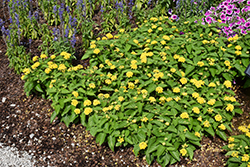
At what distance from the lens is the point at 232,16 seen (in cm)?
411

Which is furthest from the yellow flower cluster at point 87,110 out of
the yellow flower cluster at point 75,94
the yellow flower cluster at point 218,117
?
the yellow flower cluster at point 218,117

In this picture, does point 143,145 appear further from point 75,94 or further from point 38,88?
point 38,88

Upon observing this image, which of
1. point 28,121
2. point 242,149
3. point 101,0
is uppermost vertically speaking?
point 101,0

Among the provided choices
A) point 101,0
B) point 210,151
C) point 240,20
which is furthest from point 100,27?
point 210,151

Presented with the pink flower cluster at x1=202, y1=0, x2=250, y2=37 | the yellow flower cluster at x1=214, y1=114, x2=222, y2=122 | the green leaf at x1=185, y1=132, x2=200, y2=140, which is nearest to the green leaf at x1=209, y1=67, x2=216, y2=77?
the yellow flower cluster at x1=214, y1=114, x2=222, y2=122

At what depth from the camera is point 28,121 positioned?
11.4 ft

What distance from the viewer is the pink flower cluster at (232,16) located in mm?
3973

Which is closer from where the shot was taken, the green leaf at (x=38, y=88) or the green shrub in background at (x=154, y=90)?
the green shrub in background at (x=154, y=90)

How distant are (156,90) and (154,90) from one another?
291 millimetres

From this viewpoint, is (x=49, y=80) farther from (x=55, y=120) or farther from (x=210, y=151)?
(x=210, y=151)

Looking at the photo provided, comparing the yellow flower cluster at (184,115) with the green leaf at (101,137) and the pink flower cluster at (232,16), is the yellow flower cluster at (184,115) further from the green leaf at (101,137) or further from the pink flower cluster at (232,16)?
the pink flower cluster at (232,16)

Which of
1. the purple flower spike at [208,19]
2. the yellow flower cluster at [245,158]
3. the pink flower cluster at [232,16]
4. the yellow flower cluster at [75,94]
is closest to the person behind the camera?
the yellow flower cluster at [245,158]

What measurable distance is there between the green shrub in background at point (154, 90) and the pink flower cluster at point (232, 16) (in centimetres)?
30

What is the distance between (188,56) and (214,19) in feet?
3.52
